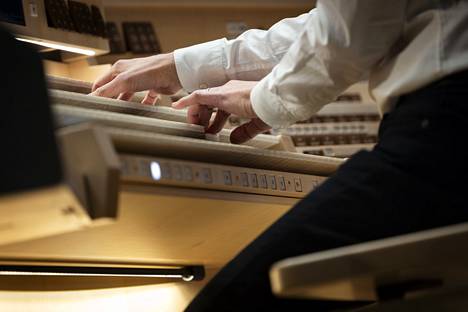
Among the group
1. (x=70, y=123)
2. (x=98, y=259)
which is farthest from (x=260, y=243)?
(x=98, y=259)

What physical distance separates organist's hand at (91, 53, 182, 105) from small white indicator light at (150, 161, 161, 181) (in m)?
0.49

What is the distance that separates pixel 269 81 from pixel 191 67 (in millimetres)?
414

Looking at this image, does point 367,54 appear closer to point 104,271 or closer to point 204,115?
point 204,115

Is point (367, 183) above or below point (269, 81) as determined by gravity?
below

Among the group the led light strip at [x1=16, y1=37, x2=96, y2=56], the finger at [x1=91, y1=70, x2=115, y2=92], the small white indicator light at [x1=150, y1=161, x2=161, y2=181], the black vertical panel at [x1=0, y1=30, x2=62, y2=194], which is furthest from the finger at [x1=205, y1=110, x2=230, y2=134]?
the led light strip at [x1=16, y1=37, x2=96, y2=56]

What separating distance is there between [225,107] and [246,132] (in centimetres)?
11

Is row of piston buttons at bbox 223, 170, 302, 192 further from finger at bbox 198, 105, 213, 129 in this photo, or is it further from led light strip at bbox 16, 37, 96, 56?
led light strip at bbox 16, 37, 96, 56

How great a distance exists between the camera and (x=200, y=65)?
2.02m


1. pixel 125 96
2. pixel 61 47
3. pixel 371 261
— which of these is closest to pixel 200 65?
pixel 125 96

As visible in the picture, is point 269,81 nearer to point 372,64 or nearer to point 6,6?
point 372,64

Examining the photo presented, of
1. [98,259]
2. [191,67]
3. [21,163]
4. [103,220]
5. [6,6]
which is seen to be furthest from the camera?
[6,6]

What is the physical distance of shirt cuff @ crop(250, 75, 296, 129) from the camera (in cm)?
165

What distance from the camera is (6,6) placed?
271 cm

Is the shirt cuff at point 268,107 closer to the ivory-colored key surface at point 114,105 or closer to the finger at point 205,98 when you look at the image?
the finger at point 205,98
